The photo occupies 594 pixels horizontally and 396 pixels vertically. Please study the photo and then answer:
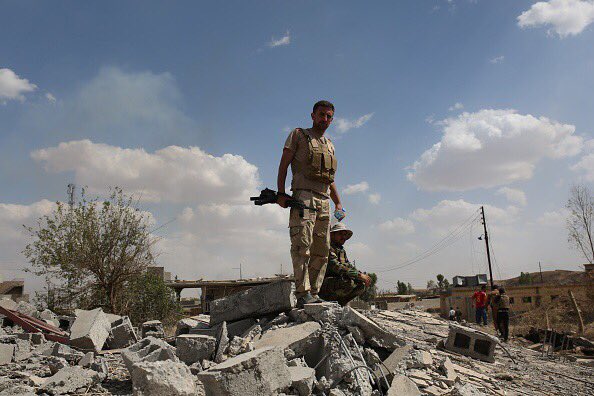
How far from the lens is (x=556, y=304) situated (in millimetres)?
21797

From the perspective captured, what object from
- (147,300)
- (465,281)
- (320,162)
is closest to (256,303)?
(320,162)

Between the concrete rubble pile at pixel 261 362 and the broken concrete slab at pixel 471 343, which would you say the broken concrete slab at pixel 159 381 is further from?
the broken concrete slab at pixel 471 343

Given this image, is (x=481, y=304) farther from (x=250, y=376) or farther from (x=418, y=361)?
(x=250, y=376)

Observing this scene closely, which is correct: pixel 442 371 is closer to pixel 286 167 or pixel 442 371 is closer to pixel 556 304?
pixel 286 167

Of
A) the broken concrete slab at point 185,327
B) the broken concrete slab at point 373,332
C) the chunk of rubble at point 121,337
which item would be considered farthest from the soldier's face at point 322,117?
the chunk of rubble at point 121,337

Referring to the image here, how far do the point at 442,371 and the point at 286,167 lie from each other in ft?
8.62

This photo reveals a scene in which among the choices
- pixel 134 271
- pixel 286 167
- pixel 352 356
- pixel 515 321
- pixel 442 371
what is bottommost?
pixel 515 321

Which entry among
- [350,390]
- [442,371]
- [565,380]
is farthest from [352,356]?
[565,380]

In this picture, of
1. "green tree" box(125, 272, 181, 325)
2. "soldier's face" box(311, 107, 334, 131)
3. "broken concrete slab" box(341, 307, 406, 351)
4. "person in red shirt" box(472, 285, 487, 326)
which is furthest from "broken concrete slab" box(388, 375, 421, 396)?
"person in red shirt" box(472, 285, 487, 326)

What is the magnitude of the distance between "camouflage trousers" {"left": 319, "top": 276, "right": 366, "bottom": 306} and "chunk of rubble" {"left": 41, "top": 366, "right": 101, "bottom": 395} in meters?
2.86

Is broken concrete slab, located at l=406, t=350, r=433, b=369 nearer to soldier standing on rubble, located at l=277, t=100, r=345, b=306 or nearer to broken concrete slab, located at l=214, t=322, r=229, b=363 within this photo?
soldier standing on rubble, located at l=277, t=100, r=345, b=306

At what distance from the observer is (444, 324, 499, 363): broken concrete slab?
5637 mm

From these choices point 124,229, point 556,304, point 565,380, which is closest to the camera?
point 565,380

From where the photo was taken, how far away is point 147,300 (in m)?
11.5
